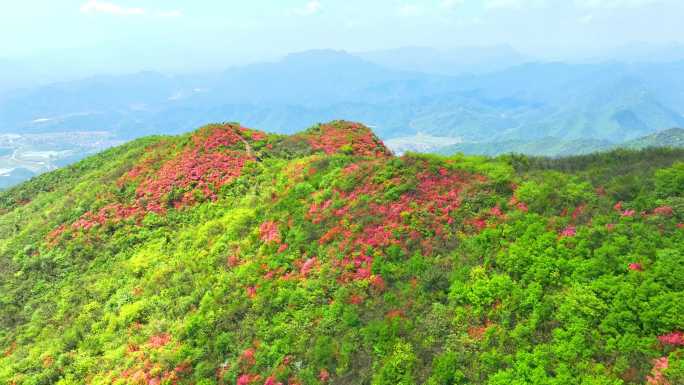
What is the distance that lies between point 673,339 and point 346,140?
36.7 m

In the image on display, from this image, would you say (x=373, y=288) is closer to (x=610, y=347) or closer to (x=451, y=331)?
(x=451, y=331)

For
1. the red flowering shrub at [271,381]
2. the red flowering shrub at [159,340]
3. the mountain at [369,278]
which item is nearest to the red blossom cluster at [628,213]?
the mountain at [369,278]

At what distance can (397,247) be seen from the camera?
1992 centimetres

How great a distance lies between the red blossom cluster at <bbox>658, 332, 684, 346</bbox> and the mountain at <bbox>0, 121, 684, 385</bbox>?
0.20ft

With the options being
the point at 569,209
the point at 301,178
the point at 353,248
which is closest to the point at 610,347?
the point at 569,209

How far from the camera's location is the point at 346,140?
150ft

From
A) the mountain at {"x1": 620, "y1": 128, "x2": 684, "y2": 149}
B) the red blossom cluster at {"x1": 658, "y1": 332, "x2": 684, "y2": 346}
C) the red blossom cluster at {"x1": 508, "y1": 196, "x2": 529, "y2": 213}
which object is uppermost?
the red blossom cluster at {"x1": 508, "y1": 196, "x2": 529, "y2": 213}

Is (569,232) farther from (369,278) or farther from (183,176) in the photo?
(183,176)

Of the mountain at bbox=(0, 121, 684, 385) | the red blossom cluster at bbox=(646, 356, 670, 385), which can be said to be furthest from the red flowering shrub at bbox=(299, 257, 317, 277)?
the red blossom cluster at bbox=(646, 356, 670, 385)

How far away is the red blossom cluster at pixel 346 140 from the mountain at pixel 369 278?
936 centimetres

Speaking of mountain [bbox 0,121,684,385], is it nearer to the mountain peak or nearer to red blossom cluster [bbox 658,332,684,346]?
red blossom cluster [bbox 658,332,684,346]

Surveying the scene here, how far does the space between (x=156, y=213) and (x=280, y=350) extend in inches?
856

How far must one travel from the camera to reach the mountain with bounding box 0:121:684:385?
1327 centimetres

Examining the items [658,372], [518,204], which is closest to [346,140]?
[518,204]
